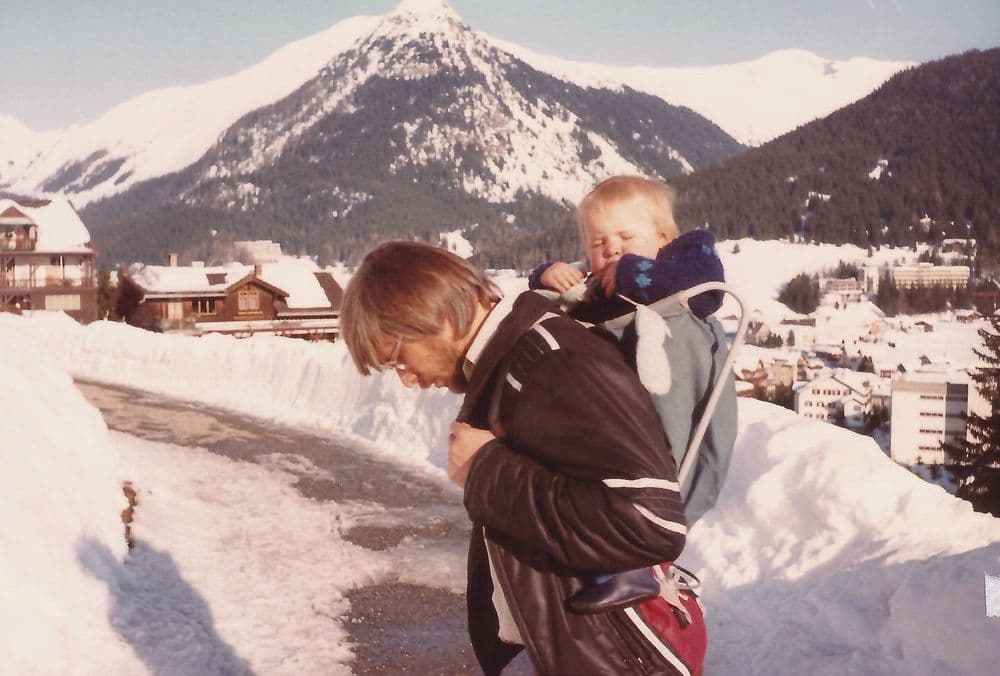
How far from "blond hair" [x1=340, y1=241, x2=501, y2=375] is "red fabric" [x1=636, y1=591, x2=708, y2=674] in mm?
821

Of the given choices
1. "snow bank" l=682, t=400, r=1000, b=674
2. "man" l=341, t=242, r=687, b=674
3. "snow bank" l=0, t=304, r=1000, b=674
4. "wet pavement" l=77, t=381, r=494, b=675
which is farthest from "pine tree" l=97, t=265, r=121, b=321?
"man" l=341, t=242, r=687, b=674

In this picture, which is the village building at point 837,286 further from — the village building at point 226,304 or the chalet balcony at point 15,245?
the chalet balcony at point 15,245

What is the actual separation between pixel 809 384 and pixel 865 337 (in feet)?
29.3

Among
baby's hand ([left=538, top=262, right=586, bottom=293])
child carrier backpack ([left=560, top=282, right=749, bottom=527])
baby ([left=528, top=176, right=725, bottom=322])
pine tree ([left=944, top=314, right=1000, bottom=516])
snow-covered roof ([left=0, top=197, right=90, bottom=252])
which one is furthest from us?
snow-covered roof ([left=0, top=197, right=90, bottom=252])

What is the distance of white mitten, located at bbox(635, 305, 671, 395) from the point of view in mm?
2057

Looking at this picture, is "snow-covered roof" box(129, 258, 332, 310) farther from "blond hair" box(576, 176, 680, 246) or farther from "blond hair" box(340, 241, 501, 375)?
"blond hair" box(340, 241, 501, 375)

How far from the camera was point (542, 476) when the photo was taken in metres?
1.83

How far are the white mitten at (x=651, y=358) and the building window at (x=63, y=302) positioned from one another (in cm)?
5950

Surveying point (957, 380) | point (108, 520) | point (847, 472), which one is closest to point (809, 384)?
point (957, 380)

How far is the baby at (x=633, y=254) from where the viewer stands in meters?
2.42

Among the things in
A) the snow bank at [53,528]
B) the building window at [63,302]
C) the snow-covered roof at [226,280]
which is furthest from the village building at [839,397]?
the building window at [63,302]

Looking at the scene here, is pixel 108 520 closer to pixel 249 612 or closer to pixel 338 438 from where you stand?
pixel 249 612

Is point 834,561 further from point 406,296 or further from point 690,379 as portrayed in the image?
point 406,296

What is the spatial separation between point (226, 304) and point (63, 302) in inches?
554
